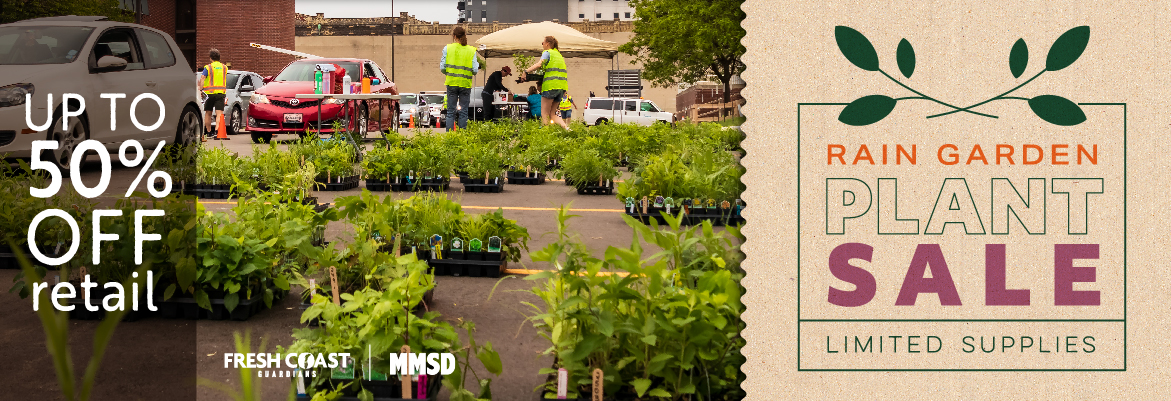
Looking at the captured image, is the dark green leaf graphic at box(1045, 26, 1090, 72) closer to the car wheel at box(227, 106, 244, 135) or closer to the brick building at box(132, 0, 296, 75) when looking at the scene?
the car wheel at box(227, 106, 244, 135)

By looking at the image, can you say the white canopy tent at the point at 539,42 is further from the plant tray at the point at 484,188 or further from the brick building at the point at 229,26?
the brick building at the point at 229,26

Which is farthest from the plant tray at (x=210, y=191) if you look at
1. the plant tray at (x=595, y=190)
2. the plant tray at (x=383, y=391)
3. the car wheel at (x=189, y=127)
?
the plant tray at (x=383, y=391)

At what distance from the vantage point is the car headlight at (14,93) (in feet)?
29.7

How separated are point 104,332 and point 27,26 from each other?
11547 millimetres

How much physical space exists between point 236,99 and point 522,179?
1384 cm

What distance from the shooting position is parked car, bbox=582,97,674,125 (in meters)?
38.2

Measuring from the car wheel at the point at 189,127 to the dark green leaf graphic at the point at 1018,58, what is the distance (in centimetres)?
1134

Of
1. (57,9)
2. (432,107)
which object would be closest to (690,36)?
(432,107)

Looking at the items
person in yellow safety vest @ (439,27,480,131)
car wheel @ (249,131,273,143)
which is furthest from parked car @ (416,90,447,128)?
person in yellow safety vest @ (439,27,480,131)

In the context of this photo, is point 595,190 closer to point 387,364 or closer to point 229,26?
point 387,364

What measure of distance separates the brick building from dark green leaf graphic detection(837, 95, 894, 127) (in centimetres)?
3546

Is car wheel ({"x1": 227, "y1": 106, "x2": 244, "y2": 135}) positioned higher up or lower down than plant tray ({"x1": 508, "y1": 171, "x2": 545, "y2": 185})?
higher up

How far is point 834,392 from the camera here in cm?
162

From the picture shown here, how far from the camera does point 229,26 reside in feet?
117
